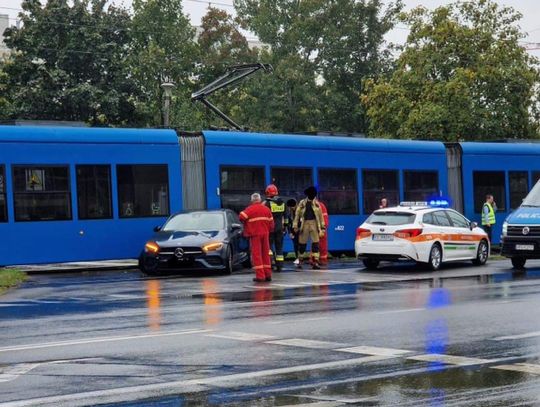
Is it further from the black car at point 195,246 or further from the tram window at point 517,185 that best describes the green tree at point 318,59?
the black car at point 195,246

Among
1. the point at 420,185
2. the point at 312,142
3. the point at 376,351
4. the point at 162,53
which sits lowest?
the point at 376,351

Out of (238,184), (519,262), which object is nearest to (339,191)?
(238,184)

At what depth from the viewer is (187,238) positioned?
893 inches

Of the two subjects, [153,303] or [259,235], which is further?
[259,235]

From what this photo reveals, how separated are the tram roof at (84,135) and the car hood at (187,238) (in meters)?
3.45

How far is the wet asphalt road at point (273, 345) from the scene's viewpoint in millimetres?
8391

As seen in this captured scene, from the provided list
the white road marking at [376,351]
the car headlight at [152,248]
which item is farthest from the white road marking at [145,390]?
the car headlight at [152,248]

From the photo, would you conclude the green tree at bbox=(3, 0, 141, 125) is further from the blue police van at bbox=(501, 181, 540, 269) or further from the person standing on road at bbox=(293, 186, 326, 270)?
the blue police van at bbox=(501, 181, 540, 269)

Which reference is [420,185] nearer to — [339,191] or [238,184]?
[339,191]

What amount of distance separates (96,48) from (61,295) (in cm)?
3768

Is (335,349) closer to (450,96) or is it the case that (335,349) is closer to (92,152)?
(92,152)

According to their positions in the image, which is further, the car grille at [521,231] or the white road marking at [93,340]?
the car grille at [521,231]

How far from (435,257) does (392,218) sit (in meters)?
1.32

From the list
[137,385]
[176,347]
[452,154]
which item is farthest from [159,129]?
[137,385]
